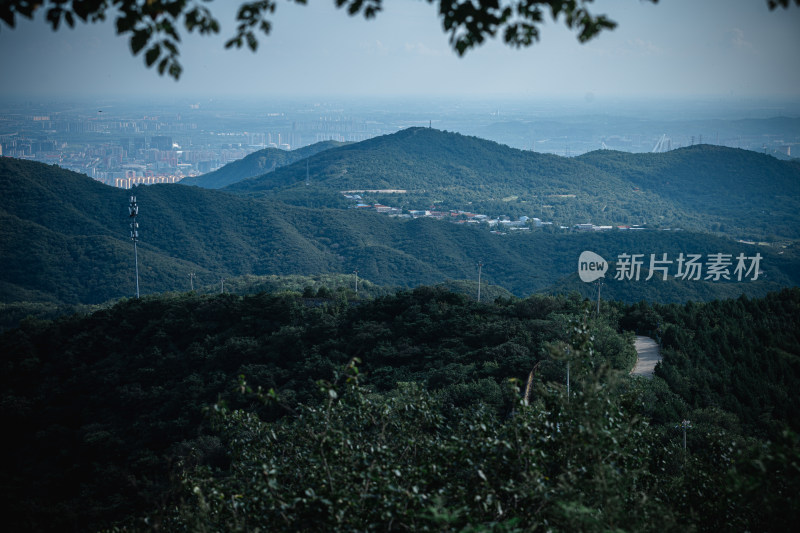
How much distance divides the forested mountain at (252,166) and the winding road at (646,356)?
315 ft

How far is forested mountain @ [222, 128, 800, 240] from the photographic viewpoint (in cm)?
7738

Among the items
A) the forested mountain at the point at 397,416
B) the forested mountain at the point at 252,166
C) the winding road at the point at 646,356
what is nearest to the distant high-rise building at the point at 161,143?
the forested mountain at the point at 252,166

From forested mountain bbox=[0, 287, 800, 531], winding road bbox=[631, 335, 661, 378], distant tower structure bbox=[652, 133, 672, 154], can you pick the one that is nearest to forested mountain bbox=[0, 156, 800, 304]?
forested mountain bbox=[0, 287, 800, 531]

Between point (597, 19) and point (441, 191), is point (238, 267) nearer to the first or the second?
point (441, 191)

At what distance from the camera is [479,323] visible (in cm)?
1944

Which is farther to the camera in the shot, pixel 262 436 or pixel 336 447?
pixel 262 436

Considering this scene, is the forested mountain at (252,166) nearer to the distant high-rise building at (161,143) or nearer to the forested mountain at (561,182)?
the distant high-rise building at (161,143)

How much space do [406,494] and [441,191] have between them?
8250 centimetres

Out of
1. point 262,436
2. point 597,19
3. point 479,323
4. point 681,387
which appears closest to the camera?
point 597,19

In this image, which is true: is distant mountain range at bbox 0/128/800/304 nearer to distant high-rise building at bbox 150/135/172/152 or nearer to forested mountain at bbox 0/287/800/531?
forested mountain at bbox 0/287/800/531

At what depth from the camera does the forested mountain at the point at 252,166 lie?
10844cm

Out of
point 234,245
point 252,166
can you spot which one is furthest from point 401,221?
point 252,166

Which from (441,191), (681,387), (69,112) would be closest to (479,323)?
(681,387)

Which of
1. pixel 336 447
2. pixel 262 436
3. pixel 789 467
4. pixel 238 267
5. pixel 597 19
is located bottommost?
pixel 238 267
